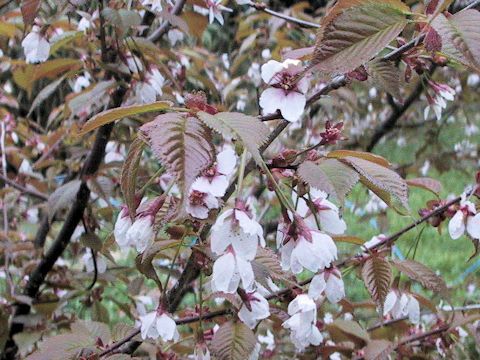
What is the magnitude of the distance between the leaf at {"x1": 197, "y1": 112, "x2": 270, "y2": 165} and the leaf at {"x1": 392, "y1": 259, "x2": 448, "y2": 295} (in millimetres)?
493

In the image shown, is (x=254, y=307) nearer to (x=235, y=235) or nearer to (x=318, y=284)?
(x=318, y=284)

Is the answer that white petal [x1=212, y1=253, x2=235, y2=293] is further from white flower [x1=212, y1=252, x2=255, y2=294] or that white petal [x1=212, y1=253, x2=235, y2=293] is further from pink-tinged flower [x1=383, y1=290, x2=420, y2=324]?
pink-tinged flower [x1=383, y1=290, x2=420, y2=324]

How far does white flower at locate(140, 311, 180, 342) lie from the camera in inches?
31.0

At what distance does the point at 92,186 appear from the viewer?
1372 millimetres

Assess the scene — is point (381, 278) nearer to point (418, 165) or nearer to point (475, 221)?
point (475, 221)

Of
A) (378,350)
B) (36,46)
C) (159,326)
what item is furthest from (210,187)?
(36,46)

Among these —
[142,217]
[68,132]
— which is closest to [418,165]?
[68,132]

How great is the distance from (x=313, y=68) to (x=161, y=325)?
36 cm

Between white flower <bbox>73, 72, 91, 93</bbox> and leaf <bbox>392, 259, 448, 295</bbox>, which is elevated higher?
leaf <bbox>392, 259, 448, 295</bbox>

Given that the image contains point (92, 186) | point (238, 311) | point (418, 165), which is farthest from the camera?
point (418, 165)

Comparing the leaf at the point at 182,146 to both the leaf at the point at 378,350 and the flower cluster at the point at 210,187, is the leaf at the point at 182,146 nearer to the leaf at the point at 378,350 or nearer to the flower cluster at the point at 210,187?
the flower cluster at the point at 210,187

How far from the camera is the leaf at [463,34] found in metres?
0.59

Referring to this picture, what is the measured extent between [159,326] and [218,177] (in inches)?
9.1

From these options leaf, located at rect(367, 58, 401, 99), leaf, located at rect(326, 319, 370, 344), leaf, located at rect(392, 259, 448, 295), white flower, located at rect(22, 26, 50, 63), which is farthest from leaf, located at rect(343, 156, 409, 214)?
white flower, located at rect(22, 26, 50, 63)
